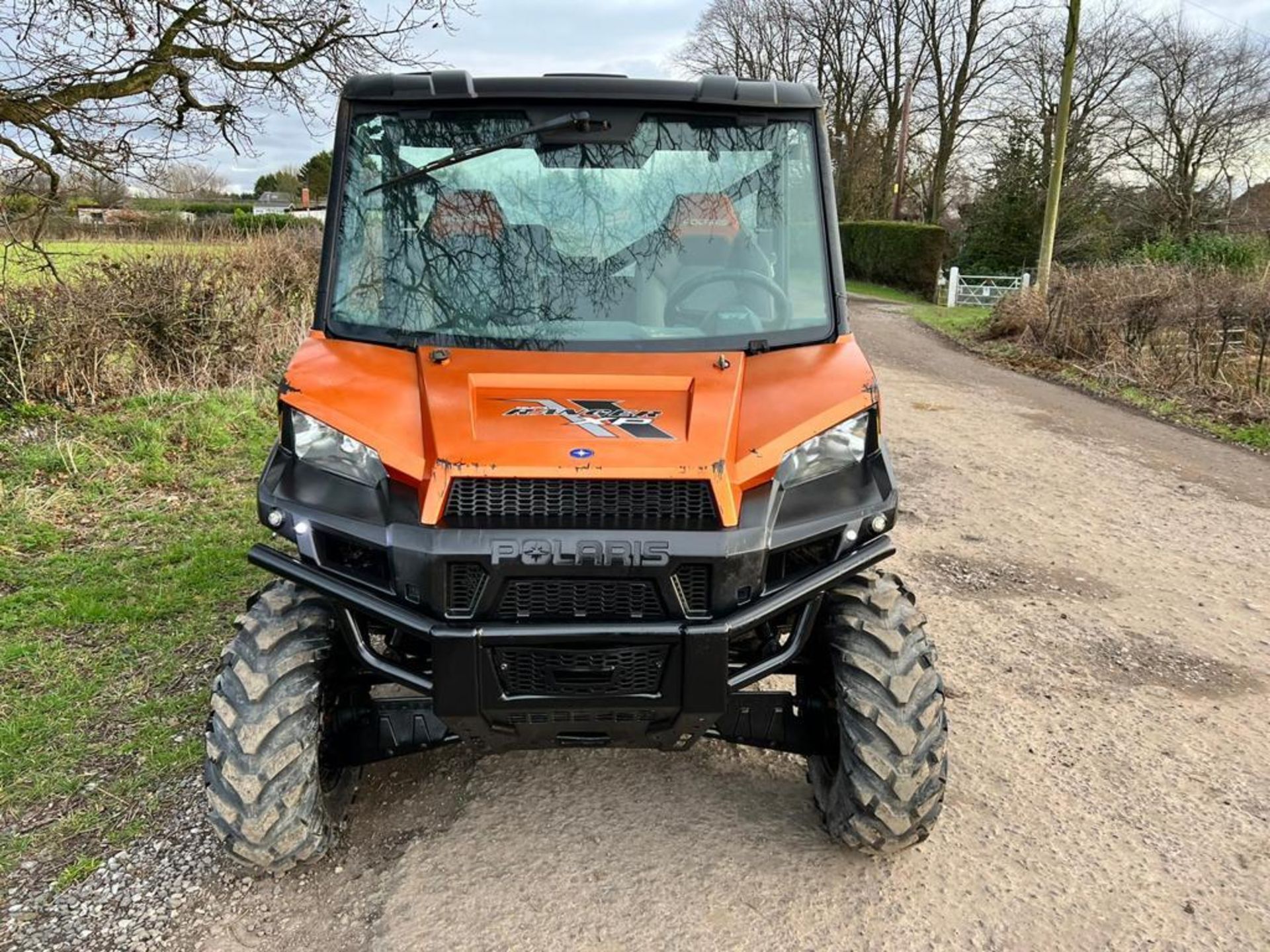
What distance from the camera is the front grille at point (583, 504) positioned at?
2447 mm

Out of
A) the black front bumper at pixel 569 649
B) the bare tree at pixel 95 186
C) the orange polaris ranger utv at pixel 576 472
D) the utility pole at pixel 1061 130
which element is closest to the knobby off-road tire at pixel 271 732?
the orange polaris ranger utv at pixel 576 472

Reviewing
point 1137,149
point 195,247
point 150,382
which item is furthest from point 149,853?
point 1137,149

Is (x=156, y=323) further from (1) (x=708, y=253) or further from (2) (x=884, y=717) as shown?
(2) (x=884, y=717)

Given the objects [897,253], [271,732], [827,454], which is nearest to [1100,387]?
[827,454]

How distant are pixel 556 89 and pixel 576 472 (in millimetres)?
1324

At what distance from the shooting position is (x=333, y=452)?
2635 millimetres

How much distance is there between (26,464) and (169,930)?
5027mm

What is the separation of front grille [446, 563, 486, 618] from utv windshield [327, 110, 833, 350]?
880 mm

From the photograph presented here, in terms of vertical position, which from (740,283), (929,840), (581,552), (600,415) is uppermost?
(740,283)

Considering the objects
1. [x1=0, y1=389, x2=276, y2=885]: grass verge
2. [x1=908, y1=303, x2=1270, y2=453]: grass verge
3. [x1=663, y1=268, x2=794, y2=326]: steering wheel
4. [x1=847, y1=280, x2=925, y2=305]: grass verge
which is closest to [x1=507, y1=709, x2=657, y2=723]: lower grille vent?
[x1=663, y1=268, x2=794, y2=326]: steering wheel

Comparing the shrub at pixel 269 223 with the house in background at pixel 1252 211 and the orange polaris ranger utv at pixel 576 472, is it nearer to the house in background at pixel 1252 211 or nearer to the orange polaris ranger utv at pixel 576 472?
the orange polaris ranger utv at pixel 576 472

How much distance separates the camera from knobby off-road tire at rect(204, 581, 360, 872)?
8.57 ft

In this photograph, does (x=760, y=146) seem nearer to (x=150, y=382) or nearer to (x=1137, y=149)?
(x=150, y=382)

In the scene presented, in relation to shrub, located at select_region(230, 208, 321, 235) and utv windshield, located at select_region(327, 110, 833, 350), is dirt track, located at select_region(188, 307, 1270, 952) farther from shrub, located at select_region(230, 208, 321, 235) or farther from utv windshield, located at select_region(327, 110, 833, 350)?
shrub, located at select_region(230, 208, 321, 235)
